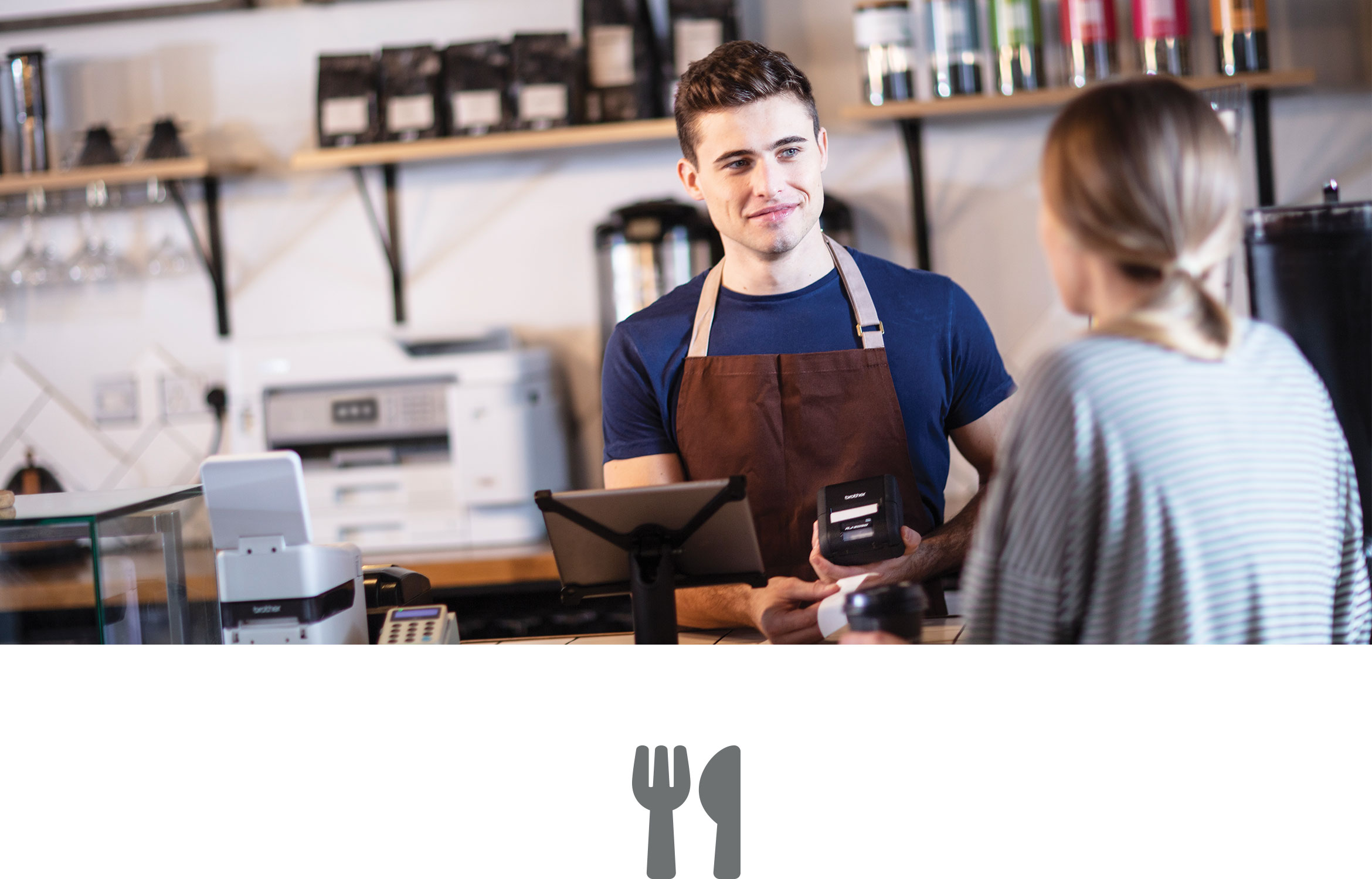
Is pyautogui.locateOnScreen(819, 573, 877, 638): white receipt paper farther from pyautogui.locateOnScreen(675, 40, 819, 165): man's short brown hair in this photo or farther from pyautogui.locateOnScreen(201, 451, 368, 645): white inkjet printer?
pyautogui.locateOnScreen(675, 40, 819, 165): man's short brown hair

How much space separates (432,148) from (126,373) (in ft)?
3.54

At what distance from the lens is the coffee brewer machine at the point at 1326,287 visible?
4.41ft

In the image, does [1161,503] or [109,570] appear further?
[109,570]

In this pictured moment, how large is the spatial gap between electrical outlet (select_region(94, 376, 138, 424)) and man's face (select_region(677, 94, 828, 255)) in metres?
2.08

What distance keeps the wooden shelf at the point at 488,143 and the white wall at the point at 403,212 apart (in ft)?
0.72

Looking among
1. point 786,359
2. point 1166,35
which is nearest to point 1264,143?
point 1166,35

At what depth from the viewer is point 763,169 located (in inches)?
57.3

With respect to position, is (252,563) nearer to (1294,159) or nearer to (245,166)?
(245,166)

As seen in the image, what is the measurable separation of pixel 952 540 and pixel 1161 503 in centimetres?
75

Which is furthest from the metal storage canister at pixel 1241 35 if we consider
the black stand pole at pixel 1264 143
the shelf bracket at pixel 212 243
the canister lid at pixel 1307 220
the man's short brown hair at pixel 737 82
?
the shelf bracket at pixel 212 243

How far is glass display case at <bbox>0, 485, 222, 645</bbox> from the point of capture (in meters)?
1.15
